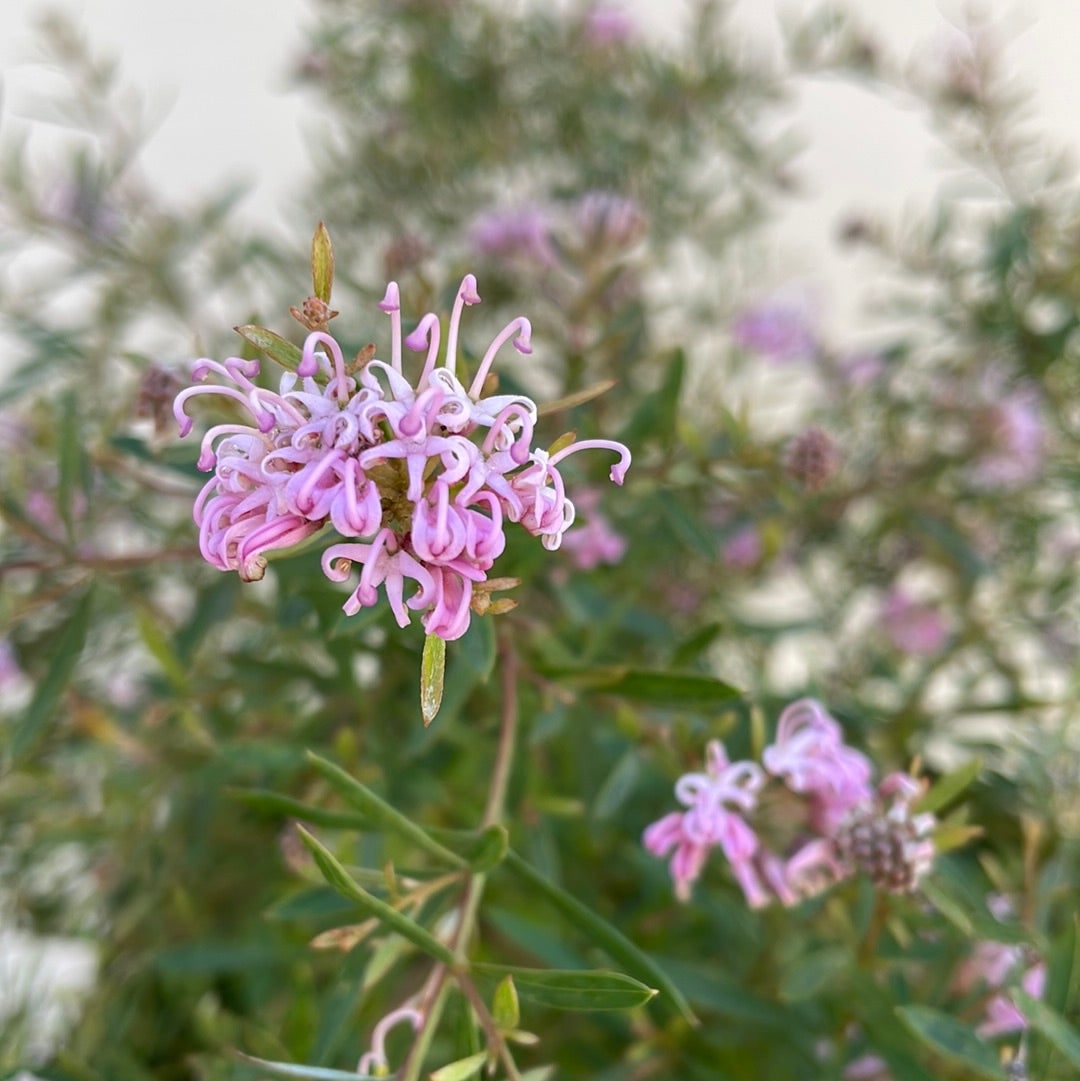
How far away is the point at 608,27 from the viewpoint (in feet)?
2.39

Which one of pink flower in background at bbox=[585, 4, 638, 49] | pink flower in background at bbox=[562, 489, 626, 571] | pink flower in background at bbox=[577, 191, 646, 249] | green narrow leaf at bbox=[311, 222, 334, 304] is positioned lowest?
green narrow leaf at bbox=[311, 222, 334, 304]

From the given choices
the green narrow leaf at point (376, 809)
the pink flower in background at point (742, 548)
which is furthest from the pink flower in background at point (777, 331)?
the green narrow leaf at point (376, 809)

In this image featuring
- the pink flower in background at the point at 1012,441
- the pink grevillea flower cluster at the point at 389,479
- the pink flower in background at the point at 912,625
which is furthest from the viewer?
the pink flower in background at the point at 912,625

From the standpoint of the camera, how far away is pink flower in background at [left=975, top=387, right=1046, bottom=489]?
590 millimetres

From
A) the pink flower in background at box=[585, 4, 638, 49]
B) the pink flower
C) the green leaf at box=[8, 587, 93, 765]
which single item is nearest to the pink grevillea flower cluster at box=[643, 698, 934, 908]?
the pink flower

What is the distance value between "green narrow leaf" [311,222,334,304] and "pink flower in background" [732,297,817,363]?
1.78ft

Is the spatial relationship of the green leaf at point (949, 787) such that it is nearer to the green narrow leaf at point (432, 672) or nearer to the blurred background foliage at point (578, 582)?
the blurred background foliage at point (578, 582)

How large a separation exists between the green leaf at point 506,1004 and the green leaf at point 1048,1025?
0.48ft

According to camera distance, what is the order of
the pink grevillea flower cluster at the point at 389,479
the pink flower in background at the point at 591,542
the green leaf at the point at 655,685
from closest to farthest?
the pink grevillea flower cluster at the point at 389,479, the green leaf at the point at 655,685, the pink flower in background at the point at 591,542

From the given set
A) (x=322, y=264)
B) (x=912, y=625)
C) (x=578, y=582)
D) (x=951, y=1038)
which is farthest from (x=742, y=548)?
(x=322, y=264)

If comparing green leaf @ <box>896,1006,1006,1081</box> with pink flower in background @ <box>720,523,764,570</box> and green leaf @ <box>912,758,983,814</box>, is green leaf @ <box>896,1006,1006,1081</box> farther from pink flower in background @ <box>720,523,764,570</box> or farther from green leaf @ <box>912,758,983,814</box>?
pink flower in background @ <box>720,523,764,570</box>

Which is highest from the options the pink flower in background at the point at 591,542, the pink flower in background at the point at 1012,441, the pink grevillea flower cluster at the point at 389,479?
the pink flower in background at the point at 1012,441

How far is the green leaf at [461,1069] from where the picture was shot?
0.80ft

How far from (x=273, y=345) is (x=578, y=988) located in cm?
18
